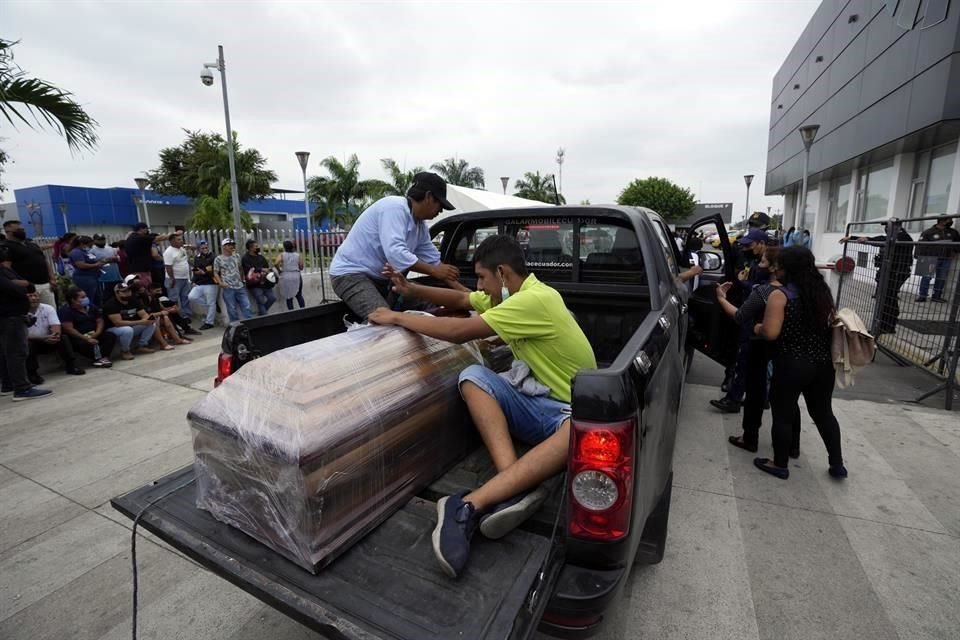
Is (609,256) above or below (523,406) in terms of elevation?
above

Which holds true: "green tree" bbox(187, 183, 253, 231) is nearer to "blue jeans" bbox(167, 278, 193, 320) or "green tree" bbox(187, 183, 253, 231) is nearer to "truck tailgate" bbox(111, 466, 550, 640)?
"blue jeans" bbox(167, 278, 193, 320)

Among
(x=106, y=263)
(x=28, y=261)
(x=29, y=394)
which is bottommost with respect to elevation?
(x=29, y=394)

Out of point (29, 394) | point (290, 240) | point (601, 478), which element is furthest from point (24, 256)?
point (601, 478)

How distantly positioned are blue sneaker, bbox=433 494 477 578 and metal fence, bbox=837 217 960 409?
5.45 m

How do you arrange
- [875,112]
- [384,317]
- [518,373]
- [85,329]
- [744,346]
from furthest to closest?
[875,112] → [85,329] → [744,346] → [384,317] → [518,373]

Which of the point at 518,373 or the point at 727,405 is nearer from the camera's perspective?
the point at 518,373

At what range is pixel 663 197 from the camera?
45906 millimetres

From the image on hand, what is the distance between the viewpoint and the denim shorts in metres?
2.17

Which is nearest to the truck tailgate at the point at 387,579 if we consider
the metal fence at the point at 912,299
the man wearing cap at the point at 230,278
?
the metal fence at the point at 912,299

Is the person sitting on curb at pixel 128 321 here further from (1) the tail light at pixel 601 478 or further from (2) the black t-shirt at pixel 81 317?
(1) the tail light at pixel 601 478

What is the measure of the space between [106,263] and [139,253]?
0.64 metres

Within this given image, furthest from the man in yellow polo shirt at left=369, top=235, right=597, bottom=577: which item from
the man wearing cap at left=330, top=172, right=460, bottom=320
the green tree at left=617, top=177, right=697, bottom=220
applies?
the green tree at left=617, top=177, right=697, bottom=220

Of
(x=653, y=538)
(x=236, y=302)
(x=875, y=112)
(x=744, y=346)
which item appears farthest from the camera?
(x=875, y=112)

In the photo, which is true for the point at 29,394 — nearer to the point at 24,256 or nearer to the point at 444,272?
the point at 24,256
